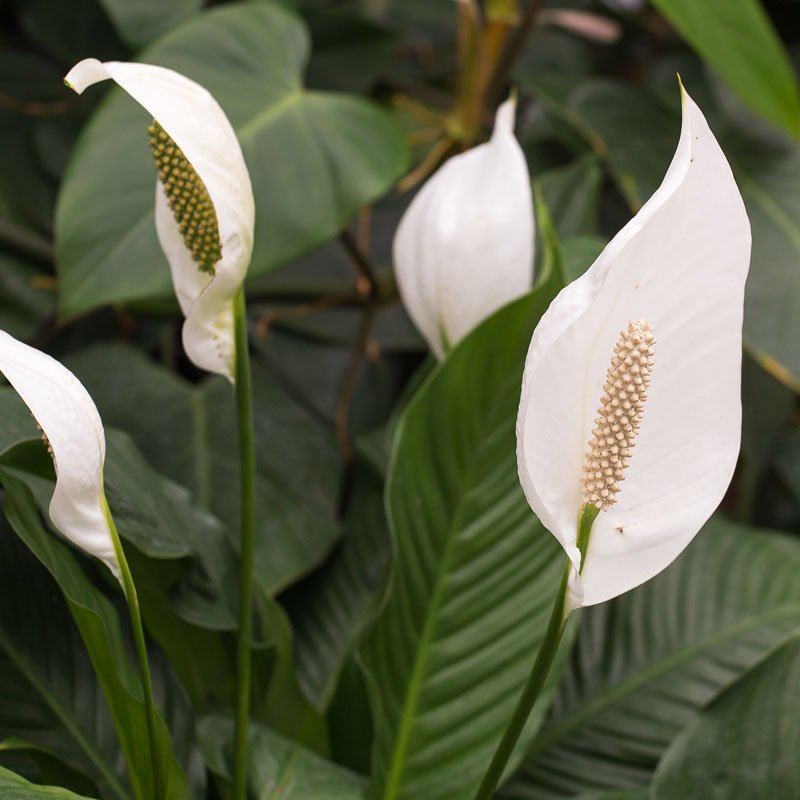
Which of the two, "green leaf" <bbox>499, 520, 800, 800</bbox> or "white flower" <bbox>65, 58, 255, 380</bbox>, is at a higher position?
"white flower" <bbox>65, 58, 255, 380</bbox>

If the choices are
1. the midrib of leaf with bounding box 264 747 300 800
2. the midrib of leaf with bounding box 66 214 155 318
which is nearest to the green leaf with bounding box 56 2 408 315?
the midrib of leaf with bounding box 66 214 155 318

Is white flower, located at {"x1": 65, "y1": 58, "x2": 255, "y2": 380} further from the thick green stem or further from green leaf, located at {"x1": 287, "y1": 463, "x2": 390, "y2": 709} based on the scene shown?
green leaf, located at {"x1": 287, "y1": 463, "x2": 390, "y2": 709}

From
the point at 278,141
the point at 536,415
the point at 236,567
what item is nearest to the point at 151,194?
the point at 278,141

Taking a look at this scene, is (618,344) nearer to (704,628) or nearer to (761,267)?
(704,628)

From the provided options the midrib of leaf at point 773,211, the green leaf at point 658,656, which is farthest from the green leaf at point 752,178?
the green leaf at point 658,656

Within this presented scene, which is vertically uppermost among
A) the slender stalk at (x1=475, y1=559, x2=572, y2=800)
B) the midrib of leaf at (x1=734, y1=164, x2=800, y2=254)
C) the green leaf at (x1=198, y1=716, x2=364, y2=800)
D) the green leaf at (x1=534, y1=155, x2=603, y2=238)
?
the slender stalk at (x1=475, y1=559, x2=572, y2=800)

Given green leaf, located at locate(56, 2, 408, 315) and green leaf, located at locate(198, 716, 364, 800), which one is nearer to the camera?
green leaf, located at locate(198, 716, 364, 800)

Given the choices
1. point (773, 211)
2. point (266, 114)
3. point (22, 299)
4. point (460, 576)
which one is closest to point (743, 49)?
point (773, 211)
